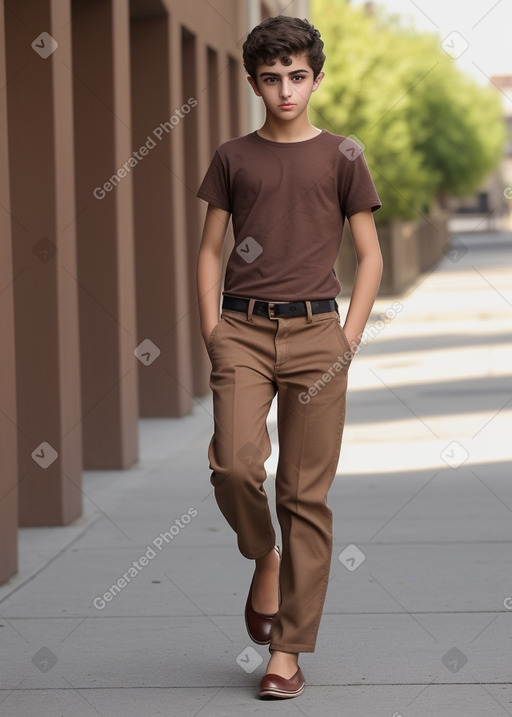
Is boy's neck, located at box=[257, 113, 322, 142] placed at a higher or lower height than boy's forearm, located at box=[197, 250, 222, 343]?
higher

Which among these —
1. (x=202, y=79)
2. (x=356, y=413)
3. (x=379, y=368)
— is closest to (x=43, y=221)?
(x=356, y=413)

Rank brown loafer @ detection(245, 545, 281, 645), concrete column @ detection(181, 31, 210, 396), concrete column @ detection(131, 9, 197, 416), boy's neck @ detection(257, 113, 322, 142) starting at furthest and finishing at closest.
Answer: concrete column @ detection(181, 31, 210, 396) < concrete column @ detection(131, 9, 197, 416) < brown loafer @ detection(245, 545, 281, 645) < boy's neck @ detection(257, 113, 322, 142)

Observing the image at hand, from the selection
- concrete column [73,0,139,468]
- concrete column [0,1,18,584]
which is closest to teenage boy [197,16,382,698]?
concrete column [0,1,18,584]

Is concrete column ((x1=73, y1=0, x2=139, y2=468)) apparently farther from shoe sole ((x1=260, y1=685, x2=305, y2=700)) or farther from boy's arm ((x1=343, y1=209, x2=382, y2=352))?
shoe sole ((x1=260, y1=685, x2=305, y2=700))

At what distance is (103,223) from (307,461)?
481 cm

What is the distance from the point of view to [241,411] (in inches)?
165

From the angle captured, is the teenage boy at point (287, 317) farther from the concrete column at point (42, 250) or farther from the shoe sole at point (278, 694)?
the concrete column at point (42, 250)

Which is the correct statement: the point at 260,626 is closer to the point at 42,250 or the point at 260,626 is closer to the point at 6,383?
the point at 6,383

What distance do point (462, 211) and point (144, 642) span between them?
367 ft

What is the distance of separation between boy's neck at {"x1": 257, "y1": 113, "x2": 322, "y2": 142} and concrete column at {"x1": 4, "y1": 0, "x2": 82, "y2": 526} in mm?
2977

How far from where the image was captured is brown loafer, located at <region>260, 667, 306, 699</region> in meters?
4.27

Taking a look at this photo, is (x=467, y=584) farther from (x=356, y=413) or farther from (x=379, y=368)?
(x=379, y=368)

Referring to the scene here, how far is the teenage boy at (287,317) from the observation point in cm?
420

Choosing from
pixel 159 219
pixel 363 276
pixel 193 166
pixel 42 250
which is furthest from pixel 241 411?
pixel 193 166
